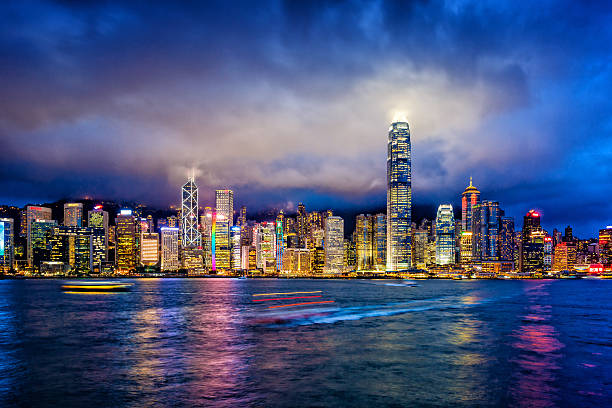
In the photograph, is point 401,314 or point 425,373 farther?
point 401,314

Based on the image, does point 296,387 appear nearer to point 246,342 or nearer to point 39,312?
point 246,342

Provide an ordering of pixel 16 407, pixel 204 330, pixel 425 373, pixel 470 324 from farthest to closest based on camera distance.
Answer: pixel 470 324
pixel 204 330
pixel 425 373
pixel 16 407

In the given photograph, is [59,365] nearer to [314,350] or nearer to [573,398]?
[314,350]

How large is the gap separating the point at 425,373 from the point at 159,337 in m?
33.5

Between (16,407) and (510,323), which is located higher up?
(16,407)

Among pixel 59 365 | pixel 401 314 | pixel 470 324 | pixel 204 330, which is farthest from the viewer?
pixel 401 314

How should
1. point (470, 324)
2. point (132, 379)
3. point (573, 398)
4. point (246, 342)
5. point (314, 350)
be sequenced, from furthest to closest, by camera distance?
point (470, 324), point (246, 342), point (314, 350), point (132, 379), point (573, 398)

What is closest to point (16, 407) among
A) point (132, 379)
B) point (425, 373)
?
point (132, 379)

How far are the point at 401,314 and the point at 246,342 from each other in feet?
130

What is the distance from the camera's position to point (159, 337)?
57.1 meters

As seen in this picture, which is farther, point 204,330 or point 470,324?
point 470,324

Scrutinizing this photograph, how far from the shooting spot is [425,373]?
125 feet

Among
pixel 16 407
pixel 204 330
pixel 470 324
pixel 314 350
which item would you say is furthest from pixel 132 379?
pixel 470 324

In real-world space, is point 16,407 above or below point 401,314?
above
